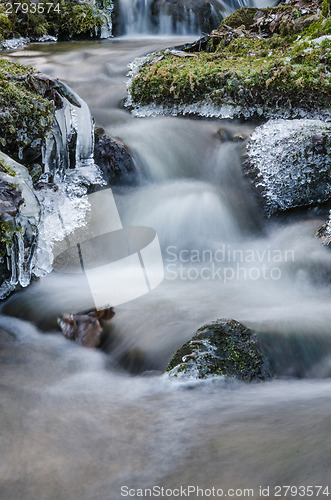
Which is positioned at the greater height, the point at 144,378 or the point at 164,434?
the point at 164,434

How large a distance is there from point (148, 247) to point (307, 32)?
5.00m

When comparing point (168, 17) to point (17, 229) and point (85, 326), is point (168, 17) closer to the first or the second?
point (17, 229)

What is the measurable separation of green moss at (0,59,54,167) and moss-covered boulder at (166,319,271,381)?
9.40 ft

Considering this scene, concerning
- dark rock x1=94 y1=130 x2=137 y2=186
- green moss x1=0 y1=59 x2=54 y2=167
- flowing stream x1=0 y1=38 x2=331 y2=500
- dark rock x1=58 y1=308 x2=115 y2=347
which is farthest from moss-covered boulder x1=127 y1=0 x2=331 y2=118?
dark rock x1=58 y1=308 x2=115 y2=347

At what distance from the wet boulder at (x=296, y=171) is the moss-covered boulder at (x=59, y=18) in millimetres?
7947

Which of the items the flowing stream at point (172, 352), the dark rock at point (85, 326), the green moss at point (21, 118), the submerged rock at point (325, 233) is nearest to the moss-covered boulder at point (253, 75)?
the flowing stream at point (172, 352)

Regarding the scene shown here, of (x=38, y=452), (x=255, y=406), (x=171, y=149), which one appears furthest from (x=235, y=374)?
(x=171, y=149)

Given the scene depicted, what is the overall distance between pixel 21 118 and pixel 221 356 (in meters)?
3.33

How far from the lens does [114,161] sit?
5.30 metres

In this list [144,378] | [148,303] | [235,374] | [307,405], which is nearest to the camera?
[307,405]

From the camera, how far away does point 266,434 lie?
1923 millimetres

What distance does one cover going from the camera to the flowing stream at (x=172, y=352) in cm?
177

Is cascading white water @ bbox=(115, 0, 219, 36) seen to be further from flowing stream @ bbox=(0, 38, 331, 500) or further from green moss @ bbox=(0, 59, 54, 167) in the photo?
green moss @ bbox=(0, 59, 54, 167)

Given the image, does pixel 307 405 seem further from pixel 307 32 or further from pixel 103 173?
pixel 307 32
